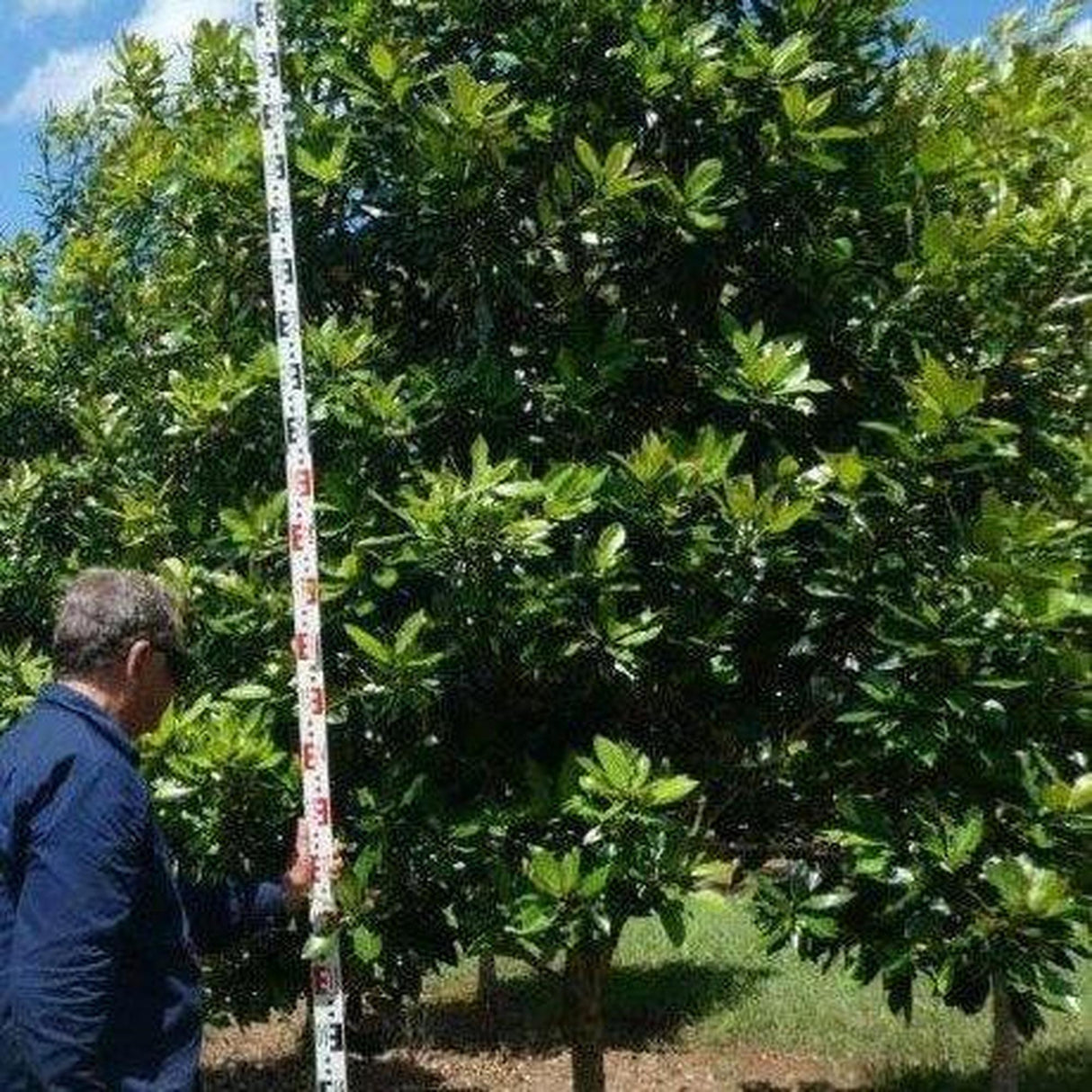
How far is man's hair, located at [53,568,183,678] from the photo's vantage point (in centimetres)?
341

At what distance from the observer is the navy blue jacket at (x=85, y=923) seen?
10.1ft

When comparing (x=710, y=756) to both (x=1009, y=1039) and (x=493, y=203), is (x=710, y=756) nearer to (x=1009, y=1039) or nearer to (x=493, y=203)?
(x=493, y=203)

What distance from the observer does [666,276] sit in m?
5.37

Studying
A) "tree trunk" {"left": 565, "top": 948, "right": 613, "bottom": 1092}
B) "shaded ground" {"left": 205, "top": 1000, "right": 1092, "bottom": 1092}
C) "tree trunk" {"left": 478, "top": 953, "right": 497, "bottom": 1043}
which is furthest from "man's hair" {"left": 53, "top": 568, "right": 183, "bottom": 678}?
"tree trunk" {"left": 478, "top": 953, "right": 497, "bottom": 1043}

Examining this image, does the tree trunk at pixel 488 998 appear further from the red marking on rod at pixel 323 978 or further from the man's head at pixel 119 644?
the man's head at pixel 119 644

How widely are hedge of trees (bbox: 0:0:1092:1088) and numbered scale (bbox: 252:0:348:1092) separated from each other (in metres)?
0.11

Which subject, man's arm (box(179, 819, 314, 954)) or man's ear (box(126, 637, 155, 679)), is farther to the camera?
man's arm (box(179, 819, 314, 954))

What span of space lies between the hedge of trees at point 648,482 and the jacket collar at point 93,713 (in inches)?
48.4

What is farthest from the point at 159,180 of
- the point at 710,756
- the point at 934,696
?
the point at 934,696

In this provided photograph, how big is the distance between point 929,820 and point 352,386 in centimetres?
214

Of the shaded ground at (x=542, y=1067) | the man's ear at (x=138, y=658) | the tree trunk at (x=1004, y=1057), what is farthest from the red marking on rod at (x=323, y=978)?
the shaded ground at (x=542, y=1067)

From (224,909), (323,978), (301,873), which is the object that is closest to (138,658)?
(224,909)

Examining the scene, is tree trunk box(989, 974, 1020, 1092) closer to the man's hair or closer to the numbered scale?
the numbered scale

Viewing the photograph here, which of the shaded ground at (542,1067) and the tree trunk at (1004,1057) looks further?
the shaded ground at (542,1067)
